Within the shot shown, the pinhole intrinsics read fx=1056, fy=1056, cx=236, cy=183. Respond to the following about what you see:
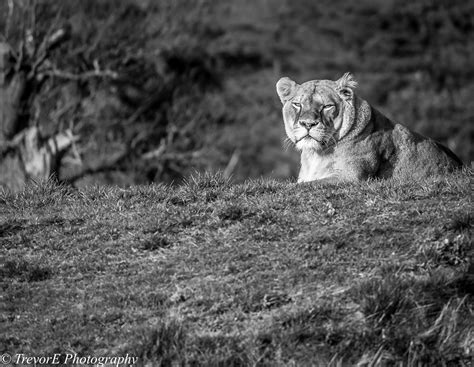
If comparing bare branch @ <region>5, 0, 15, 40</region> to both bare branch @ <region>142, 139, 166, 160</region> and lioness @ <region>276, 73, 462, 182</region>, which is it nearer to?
bare branch @ <region>142, 139, 166, 160</region>

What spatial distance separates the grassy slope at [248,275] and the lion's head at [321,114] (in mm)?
979

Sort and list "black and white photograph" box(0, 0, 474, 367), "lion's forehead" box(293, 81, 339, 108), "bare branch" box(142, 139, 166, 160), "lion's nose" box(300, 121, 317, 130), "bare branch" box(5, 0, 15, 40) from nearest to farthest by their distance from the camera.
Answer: "black and white photograph" box(0, 0, 474, 367)
"lion's nose" box(300, 121, 317, 130)
"lion's forehead" box(293, 81, 339, 108)
"bare branch" box(5, 0, 15, 40)
"bare branch" box(142, 139, 166, 160)

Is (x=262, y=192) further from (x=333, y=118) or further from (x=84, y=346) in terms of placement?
(x=84, y=346)

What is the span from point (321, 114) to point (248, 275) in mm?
3442

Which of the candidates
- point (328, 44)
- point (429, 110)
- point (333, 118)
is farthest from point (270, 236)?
point (328, 44)

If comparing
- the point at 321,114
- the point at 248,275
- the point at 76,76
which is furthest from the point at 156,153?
the point at 248,275

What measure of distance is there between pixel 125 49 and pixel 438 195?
1349 inches

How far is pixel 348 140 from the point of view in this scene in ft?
38.4

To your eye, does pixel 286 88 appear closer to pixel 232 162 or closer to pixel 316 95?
pixel 316 95

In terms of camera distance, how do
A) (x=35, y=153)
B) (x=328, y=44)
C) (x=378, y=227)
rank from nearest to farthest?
1. (x=378, y=227)
2. (x=35, y=153)
3. (x=328, y=44)

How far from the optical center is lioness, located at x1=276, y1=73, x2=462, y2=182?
11.6 m

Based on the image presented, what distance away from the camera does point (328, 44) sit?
63.2 meters

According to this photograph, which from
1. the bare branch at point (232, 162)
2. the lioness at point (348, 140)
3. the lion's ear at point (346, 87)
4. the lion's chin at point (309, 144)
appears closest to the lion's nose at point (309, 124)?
the lioness at point (348, 140)

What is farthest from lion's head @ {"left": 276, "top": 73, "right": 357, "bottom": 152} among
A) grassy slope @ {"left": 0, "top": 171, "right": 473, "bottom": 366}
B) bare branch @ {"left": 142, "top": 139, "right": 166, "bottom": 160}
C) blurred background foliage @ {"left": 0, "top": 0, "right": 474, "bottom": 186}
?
bare branch @ {"left": 142, "top": 139, "right": 166, "bottom": 160}
